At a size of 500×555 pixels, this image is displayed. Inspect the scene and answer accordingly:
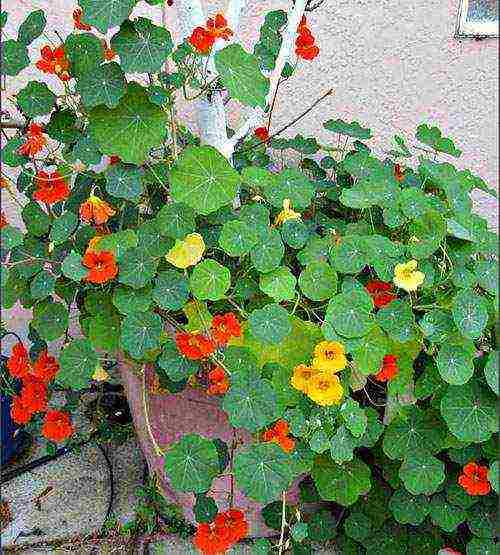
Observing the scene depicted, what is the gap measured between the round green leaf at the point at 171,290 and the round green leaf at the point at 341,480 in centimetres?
43

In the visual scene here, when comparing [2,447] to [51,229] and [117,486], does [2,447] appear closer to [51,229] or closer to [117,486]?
[117,486]

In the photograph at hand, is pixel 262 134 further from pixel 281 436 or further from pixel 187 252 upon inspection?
pixel 281 436

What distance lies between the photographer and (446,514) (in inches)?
58.8

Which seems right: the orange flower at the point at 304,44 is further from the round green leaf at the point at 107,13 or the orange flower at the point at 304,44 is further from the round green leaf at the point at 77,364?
the round green leaf at the point at 77,364

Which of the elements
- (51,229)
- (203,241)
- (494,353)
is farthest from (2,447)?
(494,353)

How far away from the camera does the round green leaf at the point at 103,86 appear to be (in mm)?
1332

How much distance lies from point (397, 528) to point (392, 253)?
0.61m

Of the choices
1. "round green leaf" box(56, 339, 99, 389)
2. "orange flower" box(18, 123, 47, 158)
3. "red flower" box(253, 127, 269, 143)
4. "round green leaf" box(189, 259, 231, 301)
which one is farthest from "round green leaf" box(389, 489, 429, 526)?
"orange flower" box(18, 123, 47, 158)

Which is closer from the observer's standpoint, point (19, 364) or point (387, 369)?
point (387, 369)

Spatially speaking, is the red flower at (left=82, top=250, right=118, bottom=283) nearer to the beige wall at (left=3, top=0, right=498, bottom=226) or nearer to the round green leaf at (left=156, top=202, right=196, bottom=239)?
the round green leaf at (left=156, top=202, right=196, bottom=239)

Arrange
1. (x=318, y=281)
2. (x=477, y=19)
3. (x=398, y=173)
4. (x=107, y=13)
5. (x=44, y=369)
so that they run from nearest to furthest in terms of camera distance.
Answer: (x=107, y=13) → (x=318, y=281) → (x=44, y=369) → (x=398, y=173) → (x=477, y=19)

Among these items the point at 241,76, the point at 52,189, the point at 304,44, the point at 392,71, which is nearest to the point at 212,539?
the point at 52,189

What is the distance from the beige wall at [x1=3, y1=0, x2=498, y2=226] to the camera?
2037mm

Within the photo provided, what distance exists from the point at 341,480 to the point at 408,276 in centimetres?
43
